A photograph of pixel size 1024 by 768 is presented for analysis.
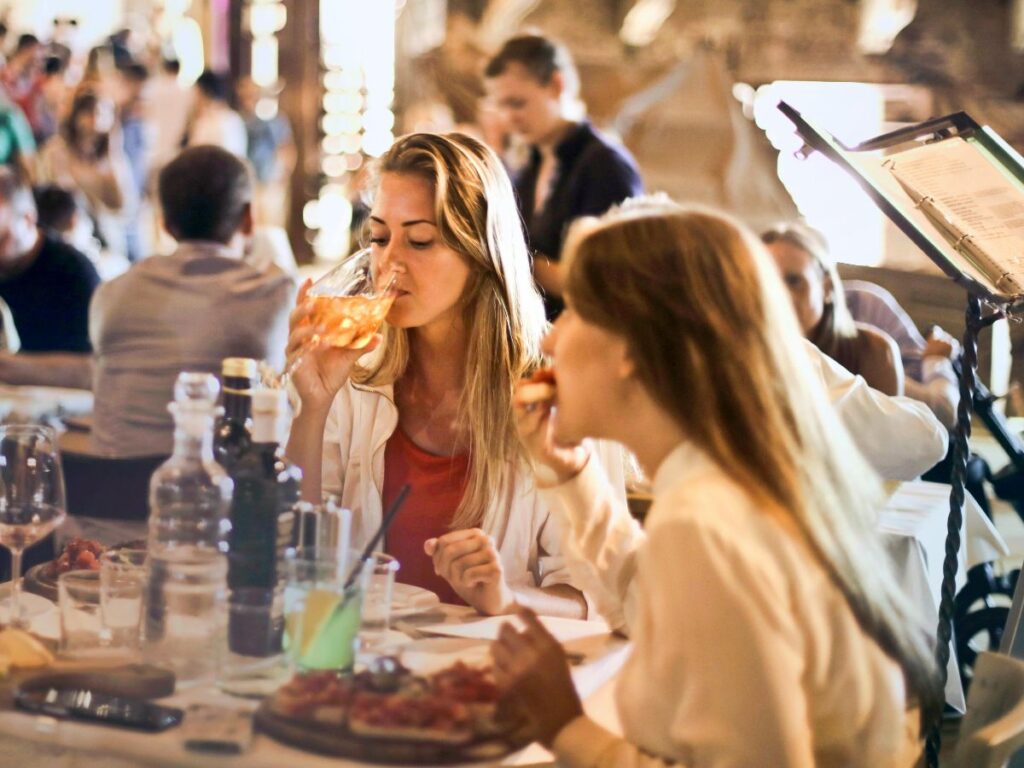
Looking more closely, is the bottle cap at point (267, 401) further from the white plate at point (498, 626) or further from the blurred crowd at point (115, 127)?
the blurred crowd at point (115, 127)

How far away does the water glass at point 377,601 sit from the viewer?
4.67 feet

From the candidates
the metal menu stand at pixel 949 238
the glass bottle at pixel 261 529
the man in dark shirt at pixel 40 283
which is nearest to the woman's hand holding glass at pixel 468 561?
the glass bottle at pixel 261 529

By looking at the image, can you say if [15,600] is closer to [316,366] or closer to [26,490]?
[26,490]

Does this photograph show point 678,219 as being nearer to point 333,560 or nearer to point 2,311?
point 333,560

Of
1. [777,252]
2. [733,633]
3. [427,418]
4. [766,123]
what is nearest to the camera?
[733,633]

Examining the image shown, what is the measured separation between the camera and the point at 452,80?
975cm

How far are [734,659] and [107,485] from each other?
205 cm

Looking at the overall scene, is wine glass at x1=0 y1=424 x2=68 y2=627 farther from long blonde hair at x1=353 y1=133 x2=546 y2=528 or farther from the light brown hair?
the light brown hair

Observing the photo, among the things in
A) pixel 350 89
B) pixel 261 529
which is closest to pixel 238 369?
pixel 261 529

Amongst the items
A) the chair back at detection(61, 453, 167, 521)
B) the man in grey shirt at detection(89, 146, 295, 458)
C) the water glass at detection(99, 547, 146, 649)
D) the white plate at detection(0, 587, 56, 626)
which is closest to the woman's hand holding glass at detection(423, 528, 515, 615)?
the water glass at detection(99, 547, 146, 649)

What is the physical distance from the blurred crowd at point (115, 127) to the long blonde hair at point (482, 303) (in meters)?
3.57

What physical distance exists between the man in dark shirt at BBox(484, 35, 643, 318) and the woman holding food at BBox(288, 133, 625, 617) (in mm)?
2151

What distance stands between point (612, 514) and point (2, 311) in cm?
276

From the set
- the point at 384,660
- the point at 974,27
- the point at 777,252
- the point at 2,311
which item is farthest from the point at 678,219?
the point at 974,27
